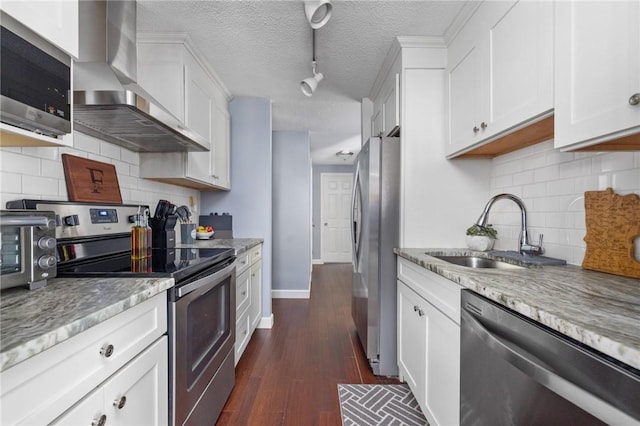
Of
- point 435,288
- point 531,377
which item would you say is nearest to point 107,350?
point 531,377

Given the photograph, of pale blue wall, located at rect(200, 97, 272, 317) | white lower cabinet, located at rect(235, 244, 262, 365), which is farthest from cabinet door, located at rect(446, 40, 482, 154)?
pale blue wall, located at rect(200, 97, 272, 317)

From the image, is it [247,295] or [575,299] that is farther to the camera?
[247,295]

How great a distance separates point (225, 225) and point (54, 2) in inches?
84.4

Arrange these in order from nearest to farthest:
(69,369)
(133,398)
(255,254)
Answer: (69,369) < (133,398) < (255,254)

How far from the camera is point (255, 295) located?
104 inches

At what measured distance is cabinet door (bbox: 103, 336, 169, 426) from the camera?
31.4 inches

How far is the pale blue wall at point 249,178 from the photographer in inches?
117

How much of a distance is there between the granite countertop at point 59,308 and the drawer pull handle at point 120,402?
0.27m

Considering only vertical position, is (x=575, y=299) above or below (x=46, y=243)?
below

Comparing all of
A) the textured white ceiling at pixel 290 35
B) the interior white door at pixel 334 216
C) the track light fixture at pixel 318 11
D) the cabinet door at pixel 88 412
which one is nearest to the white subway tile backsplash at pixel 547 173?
the textured white ceiling at pixel 290 35

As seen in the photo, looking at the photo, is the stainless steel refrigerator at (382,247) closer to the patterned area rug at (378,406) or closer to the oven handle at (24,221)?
the patterned area rug at (378,406)

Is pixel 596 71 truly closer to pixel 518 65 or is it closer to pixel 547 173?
pixel 518 65

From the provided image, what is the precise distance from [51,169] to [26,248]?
66 cm

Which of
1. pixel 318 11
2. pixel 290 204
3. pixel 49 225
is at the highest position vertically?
pixel 318 11
